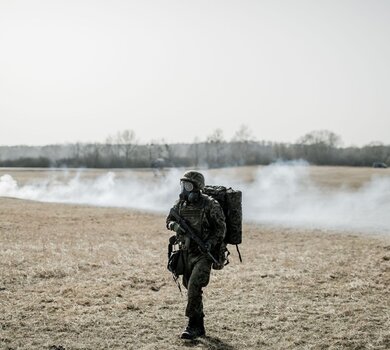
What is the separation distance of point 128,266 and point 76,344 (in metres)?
6.30

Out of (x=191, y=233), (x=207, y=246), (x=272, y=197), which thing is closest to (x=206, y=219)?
(x=191, y=233)

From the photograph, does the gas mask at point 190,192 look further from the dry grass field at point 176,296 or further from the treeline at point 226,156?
the treeline at point 226,156

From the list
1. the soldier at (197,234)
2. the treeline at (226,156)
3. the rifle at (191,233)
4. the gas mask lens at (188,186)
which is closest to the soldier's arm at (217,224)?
the soldier at (197,234)

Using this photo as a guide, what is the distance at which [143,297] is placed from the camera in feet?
33.8

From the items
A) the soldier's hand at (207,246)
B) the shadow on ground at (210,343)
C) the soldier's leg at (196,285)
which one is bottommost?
the shadow on ground at (210,343)

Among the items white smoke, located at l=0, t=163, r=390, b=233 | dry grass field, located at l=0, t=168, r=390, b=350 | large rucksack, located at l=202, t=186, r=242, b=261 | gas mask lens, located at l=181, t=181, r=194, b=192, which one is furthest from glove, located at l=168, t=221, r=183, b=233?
white smoke, located at l=0, t=163, r=390, b=233

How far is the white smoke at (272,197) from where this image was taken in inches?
1144

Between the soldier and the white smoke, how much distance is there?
17.2 metres

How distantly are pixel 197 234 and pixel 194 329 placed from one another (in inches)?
57.6

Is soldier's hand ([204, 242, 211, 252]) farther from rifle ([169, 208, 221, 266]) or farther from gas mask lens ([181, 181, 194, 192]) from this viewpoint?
→ gas mask lens ([181, 181, 194, 192])

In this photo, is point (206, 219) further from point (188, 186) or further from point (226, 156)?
point (226, 156)

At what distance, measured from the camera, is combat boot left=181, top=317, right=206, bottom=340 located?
7.59 m

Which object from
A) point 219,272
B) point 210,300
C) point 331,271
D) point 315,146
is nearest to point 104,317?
point 210,300

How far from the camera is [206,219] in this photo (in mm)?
7711
